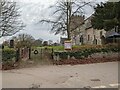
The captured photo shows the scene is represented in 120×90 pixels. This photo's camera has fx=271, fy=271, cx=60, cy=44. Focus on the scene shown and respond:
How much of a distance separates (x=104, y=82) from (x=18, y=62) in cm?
1502

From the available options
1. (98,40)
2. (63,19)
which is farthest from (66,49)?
(98,40)

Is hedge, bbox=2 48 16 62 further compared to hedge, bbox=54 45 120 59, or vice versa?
hedge, bbox=54 45 120 59

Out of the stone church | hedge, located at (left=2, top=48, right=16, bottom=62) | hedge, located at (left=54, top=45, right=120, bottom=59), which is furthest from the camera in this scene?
the stone church

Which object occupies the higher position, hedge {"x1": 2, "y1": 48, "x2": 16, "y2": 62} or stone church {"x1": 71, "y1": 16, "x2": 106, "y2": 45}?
stone church {"x1": 71, "y1": 16, "x2": 106, "y2": 45}

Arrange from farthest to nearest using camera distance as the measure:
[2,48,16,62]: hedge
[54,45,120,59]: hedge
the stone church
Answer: the stone church → [54,45,120,59]: hedge → [2,48,16,62]: hedge

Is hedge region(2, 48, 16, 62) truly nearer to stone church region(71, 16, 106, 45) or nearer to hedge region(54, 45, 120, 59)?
hedge region(54, 45, 120, 59)

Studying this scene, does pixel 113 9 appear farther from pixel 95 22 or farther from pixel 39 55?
pixel 39 55

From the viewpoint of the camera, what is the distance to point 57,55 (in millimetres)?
30906

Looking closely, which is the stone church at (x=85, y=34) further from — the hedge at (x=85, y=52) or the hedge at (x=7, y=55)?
the hedge at (x=7, y=55)

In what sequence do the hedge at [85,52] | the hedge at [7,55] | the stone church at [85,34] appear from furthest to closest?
the stone church at [85,34]
the hedge at [85,52]
the hedge at [7,55]

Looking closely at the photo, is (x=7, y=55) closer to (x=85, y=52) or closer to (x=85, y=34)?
(x=85, y=52)

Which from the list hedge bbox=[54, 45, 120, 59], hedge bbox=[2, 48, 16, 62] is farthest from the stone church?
hedge bbox=[2, 48, 16, 62]

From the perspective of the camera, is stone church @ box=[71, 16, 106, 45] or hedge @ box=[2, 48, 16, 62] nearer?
hedge @ box=[2, 48, 16, 62]

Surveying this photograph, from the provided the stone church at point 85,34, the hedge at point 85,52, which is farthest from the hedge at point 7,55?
the stone church at point 85,34
